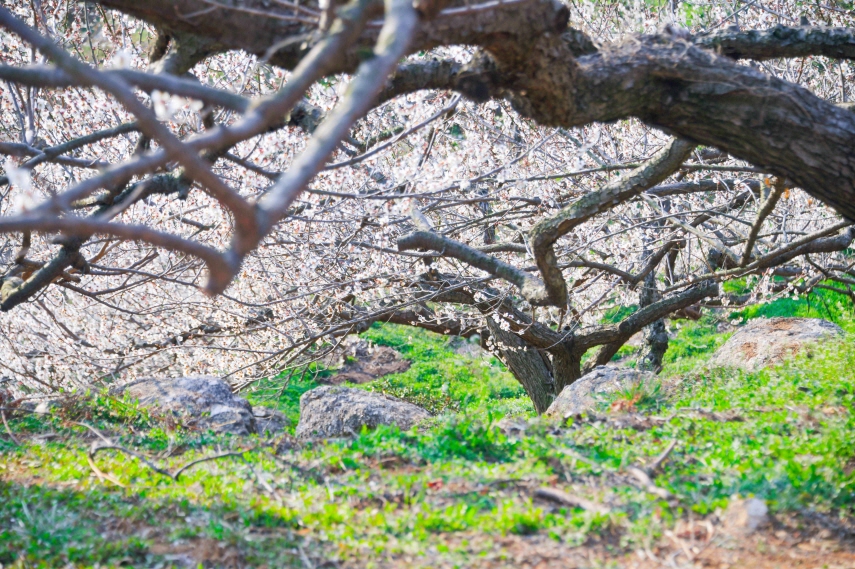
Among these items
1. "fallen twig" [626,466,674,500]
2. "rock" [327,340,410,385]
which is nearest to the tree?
"fallen twig" [626,466,674,500]

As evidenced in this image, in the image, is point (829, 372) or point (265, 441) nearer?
point (265, 441)

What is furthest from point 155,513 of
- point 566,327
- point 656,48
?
point 566,327

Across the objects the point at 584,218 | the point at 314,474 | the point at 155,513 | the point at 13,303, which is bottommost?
the point at 155,513

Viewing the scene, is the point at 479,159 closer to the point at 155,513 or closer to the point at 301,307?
the point at 301,307

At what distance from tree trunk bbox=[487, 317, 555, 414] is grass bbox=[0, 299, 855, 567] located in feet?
9.68

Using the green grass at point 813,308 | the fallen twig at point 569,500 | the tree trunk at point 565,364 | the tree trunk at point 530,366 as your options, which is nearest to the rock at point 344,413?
the tree trunk at point 530,366

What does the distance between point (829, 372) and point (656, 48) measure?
11.6 ft

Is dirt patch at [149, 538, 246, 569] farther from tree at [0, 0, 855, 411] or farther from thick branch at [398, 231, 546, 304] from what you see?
thick branch at [398, 231, 546, 304]

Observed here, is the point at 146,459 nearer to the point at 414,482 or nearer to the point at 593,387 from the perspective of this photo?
the point at 414,482

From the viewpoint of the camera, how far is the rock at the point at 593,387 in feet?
17.6

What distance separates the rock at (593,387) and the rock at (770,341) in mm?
1549

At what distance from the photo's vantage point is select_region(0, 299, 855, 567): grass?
290cm

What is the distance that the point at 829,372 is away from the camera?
554 centimetres

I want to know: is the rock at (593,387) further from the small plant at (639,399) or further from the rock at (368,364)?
the rock at (368,364)
